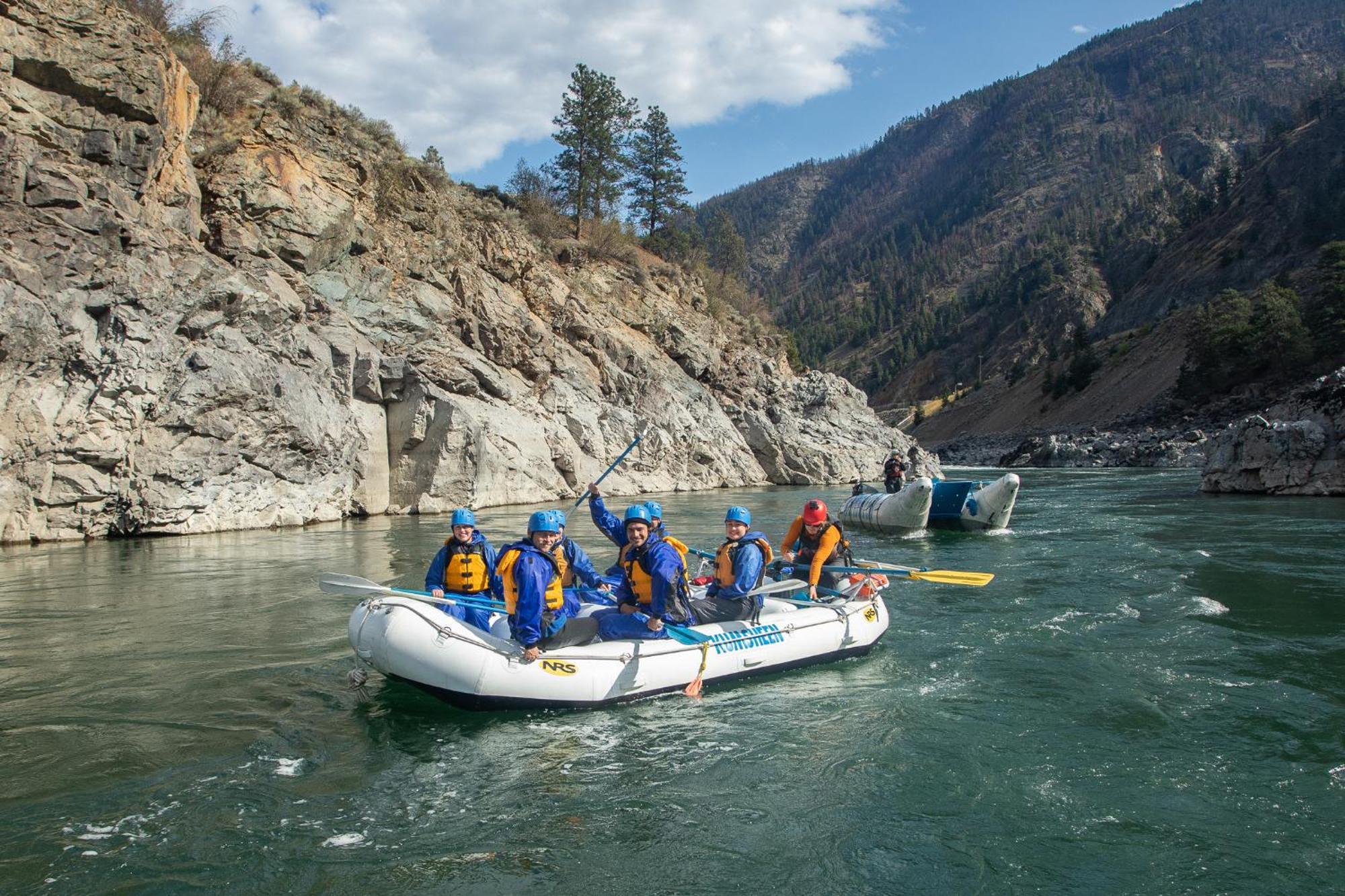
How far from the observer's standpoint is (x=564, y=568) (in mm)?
7879

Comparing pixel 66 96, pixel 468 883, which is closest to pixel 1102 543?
pixel 468 883

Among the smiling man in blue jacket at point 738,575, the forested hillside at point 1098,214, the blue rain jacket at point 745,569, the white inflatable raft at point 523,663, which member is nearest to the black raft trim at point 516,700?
the white inflatable raft at point 523,663

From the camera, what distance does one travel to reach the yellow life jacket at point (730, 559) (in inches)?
315

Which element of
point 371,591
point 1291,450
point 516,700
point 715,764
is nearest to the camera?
point 715,764

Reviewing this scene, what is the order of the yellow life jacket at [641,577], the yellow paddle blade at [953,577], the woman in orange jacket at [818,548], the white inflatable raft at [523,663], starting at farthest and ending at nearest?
the yellow paddle blade at [953,577]
the woman in orange jacket at [818,548]
the yellow life jacket at [641,577]
the white inflatable raft at [523,663]

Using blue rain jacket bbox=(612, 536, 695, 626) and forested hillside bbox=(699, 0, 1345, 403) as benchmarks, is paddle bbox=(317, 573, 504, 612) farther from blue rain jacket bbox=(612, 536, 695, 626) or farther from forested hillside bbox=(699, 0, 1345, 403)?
forested hillside bbox=(699, 0, 1345, 403)

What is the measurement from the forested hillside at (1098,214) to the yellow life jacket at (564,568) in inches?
2117

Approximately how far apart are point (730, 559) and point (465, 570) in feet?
7.99

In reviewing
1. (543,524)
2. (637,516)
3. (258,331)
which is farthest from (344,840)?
(258,331)

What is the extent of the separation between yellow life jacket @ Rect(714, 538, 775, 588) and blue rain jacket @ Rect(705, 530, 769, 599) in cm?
2

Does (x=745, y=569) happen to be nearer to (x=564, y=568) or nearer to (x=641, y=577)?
(x=641, y=577)

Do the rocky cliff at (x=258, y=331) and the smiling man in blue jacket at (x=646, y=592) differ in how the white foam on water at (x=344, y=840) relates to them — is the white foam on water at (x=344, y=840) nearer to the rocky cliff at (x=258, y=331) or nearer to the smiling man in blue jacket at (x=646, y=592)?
the smiling man in blue jacket at (x=646, y=592)

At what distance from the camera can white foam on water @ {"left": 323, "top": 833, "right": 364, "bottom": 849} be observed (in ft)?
14.6

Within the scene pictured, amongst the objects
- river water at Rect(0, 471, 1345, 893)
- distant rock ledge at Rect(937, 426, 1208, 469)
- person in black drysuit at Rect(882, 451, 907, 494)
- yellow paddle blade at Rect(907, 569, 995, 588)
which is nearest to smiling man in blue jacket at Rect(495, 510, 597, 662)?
river water at Rect(0, 471, 1345, 893)
